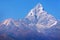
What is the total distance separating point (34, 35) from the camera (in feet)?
214

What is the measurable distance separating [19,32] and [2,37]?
833cm

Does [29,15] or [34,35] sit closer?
[34,35]

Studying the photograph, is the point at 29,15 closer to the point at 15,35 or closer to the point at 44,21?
the point at 44,21

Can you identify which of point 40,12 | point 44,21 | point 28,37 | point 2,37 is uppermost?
point 40,12

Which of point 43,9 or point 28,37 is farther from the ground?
point 43,9

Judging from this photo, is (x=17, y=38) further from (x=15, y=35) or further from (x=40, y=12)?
(x=40, y=12)

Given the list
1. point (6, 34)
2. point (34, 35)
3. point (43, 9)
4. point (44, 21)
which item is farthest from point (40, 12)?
point (6, 34)

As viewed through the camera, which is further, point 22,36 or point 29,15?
point 29,15

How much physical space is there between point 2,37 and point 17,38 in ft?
14.7

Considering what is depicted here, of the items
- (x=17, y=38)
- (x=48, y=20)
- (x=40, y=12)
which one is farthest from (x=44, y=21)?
(x=17, y=38)

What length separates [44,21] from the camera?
103m

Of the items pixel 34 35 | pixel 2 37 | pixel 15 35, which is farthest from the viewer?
pixel 34 35

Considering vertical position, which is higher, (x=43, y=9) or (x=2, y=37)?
(x=43, y=9)

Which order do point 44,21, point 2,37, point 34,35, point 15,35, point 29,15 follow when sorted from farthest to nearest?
1. point 29,15
2. point 44,21
3. point 34,35
4. point 15,35
5. point 2,37
